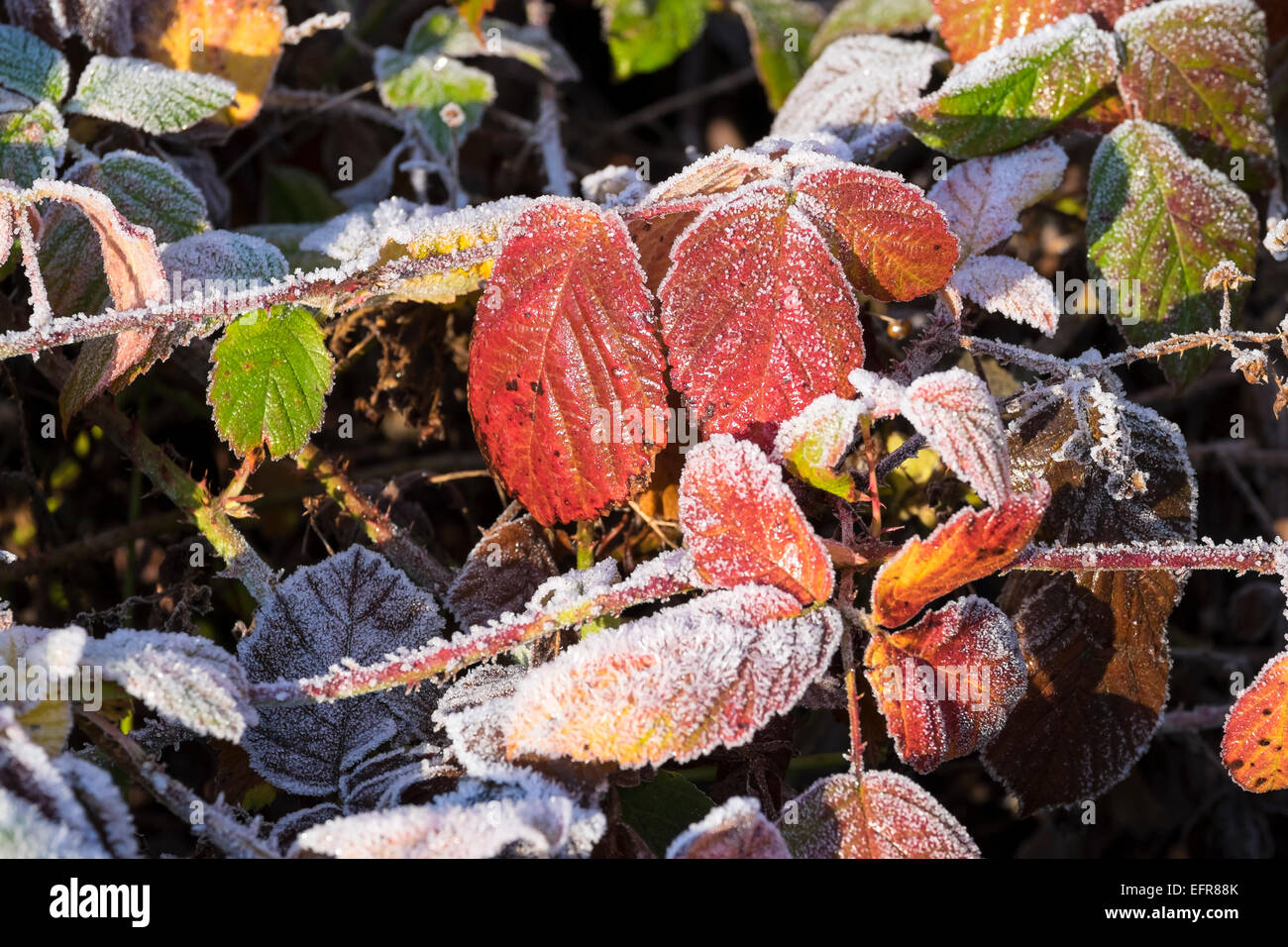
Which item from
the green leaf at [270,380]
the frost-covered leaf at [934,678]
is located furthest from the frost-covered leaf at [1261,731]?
the green leaf at [270,380]

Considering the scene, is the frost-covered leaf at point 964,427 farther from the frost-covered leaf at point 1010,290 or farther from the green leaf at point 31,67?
the green leaf at point 31,67

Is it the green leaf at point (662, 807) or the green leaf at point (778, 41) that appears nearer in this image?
the green leaf at point (662, 807)

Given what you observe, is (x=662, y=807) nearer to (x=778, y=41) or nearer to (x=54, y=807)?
(x=54, y=807)

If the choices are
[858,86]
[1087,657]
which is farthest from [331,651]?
[858,86]

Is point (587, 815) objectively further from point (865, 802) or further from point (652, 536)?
point (652, 536)

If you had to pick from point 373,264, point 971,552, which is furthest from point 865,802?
point 373,264

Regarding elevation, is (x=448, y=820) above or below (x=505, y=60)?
below

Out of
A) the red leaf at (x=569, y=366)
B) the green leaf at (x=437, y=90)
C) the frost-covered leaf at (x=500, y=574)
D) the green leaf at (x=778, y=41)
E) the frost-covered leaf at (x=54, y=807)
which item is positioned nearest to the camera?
the frost-covered leaf at (x=54, y=807)
